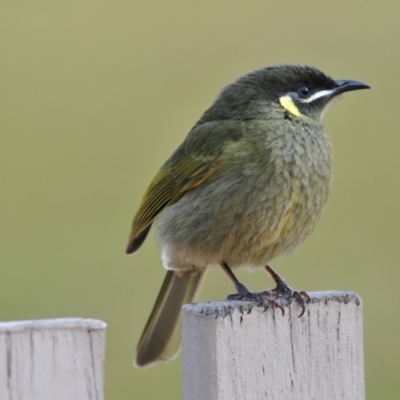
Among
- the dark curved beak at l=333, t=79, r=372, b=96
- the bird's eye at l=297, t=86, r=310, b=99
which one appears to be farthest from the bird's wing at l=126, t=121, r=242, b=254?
the dark curved beak at l=333, t=79, r=372, b=96

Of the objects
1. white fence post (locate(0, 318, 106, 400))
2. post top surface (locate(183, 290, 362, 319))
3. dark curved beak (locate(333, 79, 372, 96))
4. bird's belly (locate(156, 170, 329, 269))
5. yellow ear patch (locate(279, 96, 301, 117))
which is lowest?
white fence post (locate(0, 318, 106, 400))

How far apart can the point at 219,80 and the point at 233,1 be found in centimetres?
326

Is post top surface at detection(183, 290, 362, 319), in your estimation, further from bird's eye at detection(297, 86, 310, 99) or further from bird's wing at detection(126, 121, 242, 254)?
bird's eye at detection(297, 86, 310, 99)

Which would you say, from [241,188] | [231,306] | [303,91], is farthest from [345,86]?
[231,306]

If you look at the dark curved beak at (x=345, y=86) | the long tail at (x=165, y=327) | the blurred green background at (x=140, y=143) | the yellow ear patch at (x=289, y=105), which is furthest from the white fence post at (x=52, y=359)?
the blurred green background at (x=140, y=143)

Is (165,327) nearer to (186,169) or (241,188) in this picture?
(241,188)

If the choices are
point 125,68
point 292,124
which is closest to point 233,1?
point 125,68

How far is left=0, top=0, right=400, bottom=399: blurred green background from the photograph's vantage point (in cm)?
848

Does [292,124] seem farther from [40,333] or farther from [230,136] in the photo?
[40,333]

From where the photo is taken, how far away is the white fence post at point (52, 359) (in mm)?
2502

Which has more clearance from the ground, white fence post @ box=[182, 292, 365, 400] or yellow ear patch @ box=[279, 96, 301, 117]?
yellow ear patch @ box=[279, 96, 301, 117]

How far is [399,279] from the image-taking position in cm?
902

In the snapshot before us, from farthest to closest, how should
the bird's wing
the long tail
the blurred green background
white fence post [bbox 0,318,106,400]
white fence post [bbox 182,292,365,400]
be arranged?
the blurred green background
the bird's wing
the long tail
white fence post [bbox 182,292,365,400]
white fence post [bbox 0,318,106,400]

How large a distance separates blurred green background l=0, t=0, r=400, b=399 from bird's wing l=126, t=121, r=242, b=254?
7.97 ft
